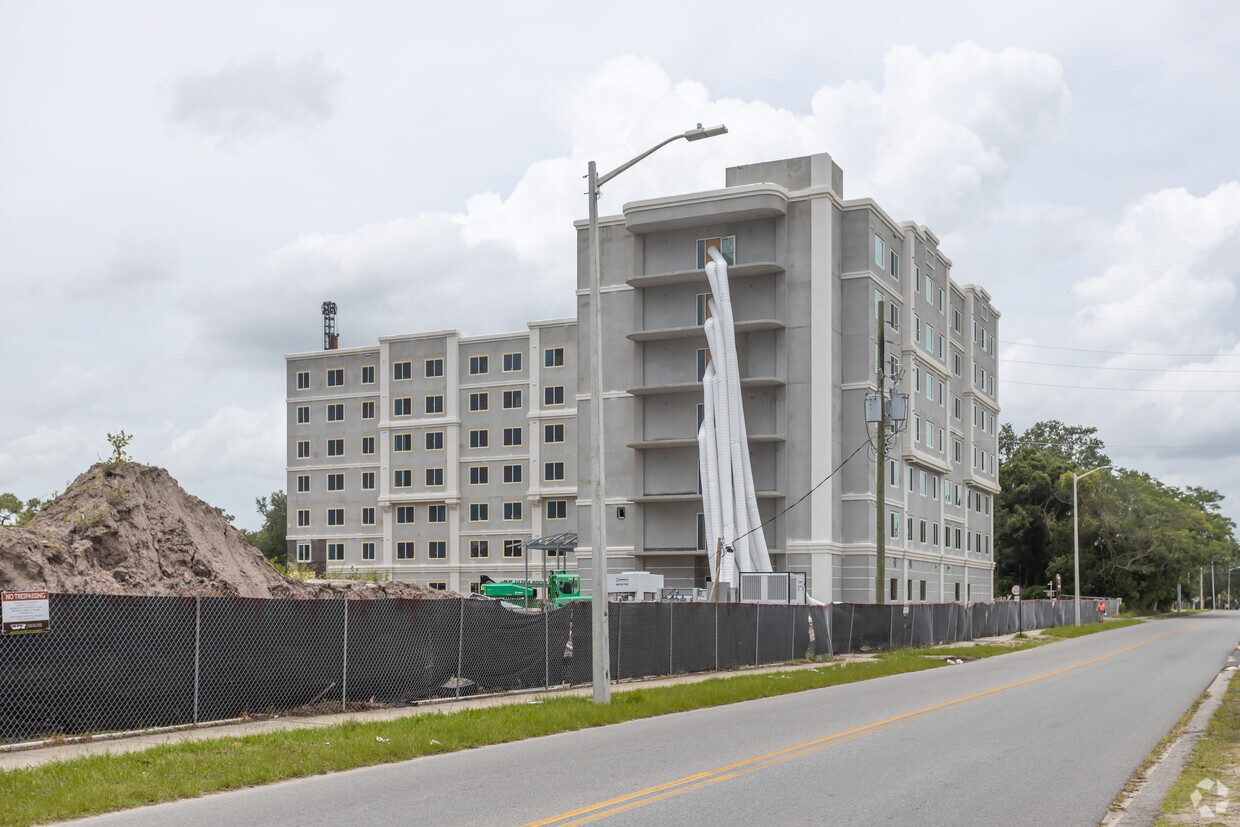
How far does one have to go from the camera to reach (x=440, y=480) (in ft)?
278

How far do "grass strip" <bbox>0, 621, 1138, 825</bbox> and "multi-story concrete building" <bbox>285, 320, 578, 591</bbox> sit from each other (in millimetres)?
60970

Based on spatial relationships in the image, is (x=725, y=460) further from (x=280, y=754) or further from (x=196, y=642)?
(x=280, y=754)

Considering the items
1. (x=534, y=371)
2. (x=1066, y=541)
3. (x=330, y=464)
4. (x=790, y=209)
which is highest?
(x=790, y=209)

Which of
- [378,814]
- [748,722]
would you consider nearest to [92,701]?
[378,814]

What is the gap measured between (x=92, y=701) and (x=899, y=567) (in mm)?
54876

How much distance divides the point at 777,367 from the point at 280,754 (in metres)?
50.7

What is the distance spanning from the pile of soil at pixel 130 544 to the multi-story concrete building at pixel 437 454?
2266 inches

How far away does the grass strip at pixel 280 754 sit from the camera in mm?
10555

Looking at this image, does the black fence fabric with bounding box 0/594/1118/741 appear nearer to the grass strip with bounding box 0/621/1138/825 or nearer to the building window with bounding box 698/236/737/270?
the grass strip with bounding box 0/621/1138/825

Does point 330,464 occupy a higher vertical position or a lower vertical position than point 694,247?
lower

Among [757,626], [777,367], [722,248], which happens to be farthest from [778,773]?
[722,248]

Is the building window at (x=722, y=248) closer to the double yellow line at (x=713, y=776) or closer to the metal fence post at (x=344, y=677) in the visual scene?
the double yellow line at (x=713, y=776)

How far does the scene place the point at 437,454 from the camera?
279 feet

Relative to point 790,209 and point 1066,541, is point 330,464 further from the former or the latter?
point 1066,541
